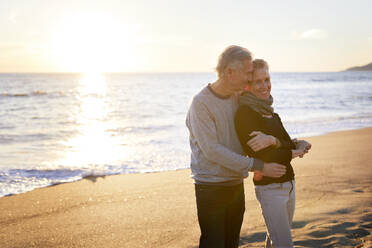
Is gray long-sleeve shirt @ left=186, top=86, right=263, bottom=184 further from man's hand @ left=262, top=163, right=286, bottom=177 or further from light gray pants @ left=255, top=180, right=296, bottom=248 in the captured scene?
light gray pants @ left=255, top=180, right=296, bottom=248

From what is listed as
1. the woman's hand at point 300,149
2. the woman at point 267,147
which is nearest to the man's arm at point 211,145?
the woman at point 267,147

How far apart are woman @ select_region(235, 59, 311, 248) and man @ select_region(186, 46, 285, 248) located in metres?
0.06

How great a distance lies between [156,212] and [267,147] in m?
3.04

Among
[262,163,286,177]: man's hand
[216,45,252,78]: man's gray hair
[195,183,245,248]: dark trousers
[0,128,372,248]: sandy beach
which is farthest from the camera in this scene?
[0,128,372,248]: sandy beach

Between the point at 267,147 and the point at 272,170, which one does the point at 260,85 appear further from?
the point at 272,170

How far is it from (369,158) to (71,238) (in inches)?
253

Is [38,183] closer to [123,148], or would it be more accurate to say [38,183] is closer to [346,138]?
[123,148]

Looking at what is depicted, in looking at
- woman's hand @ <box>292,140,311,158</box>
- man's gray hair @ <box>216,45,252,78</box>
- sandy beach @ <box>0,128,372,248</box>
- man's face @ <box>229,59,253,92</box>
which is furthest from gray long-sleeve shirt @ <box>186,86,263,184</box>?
sandy beach @ <box>0,128,372,248</box>

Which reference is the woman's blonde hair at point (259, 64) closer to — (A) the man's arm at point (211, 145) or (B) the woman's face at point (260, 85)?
(B) the woman's face at point (260, 85)

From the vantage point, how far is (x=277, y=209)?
8.70ft

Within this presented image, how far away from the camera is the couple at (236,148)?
247 centimetres

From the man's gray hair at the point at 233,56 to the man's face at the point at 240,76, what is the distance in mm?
31

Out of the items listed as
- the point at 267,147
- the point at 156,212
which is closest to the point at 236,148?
the point at 267,147

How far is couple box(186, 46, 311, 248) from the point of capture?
247 cm
